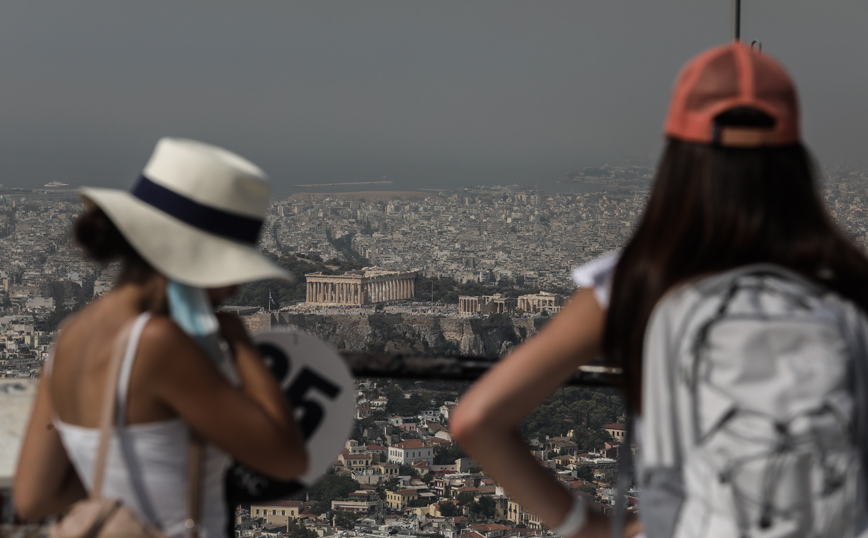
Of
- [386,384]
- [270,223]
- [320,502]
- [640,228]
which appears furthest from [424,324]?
[640,228]

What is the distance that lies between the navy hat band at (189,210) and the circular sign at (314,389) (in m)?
0.26

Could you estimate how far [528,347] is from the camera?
1037 mm

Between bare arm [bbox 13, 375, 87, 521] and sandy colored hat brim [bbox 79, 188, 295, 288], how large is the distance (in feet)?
0.88

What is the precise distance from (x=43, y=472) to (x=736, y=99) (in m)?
1.09

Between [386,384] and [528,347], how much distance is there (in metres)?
27.8

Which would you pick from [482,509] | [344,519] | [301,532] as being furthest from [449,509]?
[301,532]

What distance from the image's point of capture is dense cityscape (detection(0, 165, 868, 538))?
49.4ft

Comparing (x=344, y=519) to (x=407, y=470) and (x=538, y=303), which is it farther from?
(x=538, y=303)

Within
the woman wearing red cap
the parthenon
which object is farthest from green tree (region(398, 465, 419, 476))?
the parthenon

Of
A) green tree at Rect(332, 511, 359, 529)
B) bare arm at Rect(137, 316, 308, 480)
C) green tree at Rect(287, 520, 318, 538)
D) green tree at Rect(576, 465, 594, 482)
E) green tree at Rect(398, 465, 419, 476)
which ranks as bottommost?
green tree at Rect(398, 465, 419, 476)

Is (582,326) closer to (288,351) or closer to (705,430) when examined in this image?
(705,430)

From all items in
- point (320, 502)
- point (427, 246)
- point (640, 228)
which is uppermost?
point (640, 228)

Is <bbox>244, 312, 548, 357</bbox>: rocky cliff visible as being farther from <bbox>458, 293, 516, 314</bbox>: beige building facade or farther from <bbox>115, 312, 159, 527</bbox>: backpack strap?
<bbox>115, 312, 159, 527</bbox>: backpack strap

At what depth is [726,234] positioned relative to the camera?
3.33 feet
